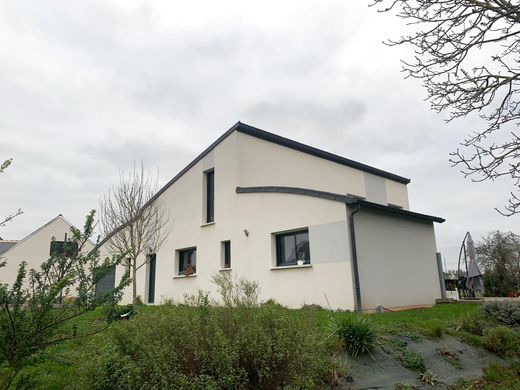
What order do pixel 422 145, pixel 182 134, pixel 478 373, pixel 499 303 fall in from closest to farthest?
1. pixel 478 373
2. pixel 499 303
3. pixel 422 145
4. pixel 182 134

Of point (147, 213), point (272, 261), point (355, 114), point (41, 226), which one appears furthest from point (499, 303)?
point (41, 226)

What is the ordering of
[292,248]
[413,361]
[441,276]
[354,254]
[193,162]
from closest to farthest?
[413,361] → [354,254] → [292,248] → [441,276] → [193,162]

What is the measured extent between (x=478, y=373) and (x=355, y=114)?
429 inches

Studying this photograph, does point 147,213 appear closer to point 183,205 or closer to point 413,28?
point 183,205

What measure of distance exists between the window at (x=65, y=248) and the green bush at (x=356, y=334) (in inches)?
155

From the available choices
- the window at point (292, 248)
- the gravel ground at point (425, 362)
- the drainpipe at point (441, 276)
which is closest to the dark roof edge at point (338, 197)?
the window at point (292, 248)

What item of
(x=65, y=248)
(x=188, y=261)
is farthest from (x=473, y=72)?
(x=188, y=261)

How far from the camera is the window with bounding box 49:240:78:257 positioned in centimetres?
321

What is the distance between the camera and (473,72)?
6.11m

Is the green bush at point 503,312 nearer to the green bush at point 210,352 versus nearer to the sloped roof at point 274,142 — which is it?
the green bush at point 210,352

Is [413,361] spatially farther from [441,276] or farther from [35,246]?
[35,246]

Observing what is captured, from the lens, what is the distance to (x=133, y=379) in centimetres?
356

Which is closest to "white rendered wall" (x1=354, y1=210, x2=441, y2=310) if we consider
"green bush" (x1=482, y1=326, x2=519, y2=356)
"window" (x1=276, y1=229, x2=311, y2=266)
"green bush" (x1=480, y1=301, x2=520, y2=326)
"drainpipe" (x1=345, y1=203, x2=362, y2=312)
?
"drainpipe" (x1=345, y1=203, x2=362, y2=312)

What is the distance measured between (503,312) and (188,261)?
13.3 meters
